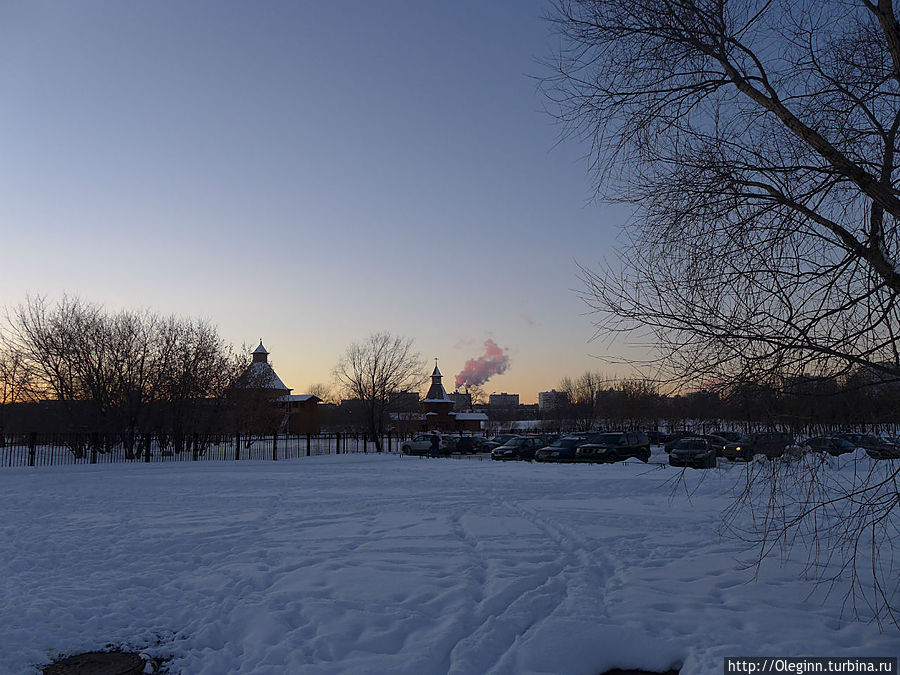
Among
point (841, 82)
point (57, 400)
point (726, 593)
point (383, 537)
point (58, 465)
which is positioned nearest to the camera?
point (841, 82)

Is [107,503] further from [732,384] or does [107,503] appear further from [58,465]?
→ [58,465]

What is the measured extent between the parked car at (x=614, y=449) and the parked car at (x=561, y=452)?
427mm

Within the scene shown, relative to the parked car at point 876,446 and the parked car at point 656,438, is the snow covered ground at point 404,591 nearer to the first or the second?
the parked car at point 876,446

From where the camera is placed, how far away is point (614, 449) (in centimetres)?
2831

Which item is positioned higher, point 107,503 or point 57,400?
point 57,400

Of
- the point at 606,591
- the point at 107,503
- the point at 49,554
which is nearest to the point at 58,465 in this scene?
the point at 107,503

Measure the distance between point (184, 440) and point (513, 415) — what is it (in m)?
115

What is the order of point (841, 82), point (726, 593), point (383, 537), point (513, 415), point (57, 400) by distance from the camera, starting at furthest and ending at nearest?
point (513, 415)
point (57, 400)
point (383, 537)
point (726, 593)
point (841, 82)

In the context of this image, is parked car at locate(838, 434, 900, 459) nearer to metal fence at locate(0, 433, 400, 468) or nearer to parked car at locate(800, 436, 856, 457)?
parked car at locate(800, 436, 856, 457)

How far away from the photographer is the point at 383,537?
9.38 meters

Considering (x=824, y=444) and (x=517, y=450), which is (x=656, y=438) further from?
(x=824, y=444)

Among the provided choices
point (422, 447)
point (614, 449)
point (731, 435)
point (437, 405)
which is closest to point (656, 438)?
point (422, 447)

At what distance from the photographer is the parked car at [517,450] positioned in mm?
31781

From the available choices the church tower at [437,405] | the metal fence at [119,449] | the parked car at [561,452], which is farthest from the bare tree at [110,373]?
the church tower at [437,405]
